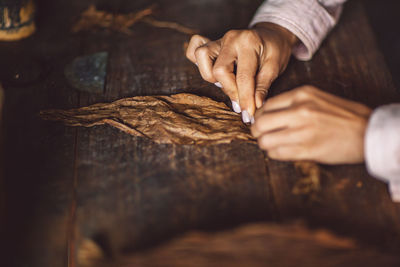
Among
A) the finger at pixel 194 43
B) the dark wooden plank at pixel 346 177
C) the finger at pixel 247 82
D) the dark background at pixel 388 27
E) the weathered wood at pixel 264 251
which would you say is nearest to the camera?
the weathered wood at pixel 264 251

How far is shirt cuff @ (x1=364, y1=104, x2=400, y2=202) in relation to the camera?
636mm

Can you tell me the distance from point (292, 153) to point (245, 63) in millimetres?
286

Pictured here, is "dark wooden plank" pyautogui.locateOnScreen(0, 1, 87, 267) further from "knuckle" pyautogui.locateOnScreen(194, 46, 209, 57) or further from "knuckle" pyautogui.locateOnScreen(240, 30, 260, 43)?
"knuckle" pyautogui.locateOnScreen(240, 30, 260, 43)

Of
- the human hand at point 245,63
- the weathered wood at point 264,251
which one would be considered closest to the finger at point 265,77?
the human hand at point 245,63

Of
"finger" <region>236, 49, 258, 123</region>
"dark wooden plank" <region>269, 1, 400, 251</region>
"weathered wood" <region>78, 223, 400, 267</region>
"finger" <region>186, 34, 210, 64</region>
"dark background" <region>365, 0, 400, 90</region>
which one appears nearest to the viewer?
"weathered wood" <region>78, 223, 400, 267</region>

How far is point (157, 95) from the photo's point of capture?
3.17 feet

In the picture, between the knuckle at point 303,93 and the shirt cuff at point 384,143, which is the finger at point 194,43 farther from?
the shirt cuff at point 384,143

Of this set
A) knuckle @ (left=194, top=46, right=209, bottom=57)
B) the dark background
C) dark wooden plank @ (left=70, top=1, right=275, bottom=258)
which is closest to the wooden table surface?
dark wooden plank @ (left=70, top=1, right=275, bottom=258)

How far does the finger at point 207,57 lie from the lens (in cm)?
91

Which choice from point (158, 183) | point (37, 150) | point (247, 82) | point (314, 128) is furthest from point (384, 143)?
point (37, 150)

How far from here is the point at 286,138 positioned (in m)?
0.73

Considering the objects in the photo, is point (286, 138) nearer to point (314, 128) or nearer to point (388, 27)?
point (314, 128)

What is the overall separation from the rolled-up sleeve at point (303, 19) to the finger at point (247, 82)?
22cm

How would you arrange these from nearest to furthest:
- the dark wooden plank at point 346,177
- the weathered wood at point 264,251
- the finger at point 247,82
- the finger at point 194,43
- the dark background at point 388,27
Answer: the weathered wood at point 264,251 < the dark wooden plank at point 346,177 < the finger at point 247,82 < the finger at point 194,43 < the dark background at point 388,27
